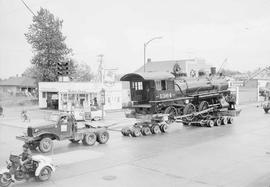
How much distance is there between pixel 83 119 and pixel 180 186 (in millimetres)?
21015

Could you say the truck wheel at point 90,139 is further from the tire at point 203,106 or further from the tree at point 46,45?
the tree at point 46,45

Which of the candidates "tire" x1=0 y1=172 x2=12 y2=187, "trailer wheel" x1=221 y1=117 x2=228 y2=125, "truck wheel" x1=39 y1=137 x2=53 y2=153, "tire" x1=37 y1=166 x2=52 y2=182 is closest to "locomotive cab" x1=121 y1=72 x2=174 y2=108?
"trailer wheel" x1=221 y1=117 x2=228 y2=125

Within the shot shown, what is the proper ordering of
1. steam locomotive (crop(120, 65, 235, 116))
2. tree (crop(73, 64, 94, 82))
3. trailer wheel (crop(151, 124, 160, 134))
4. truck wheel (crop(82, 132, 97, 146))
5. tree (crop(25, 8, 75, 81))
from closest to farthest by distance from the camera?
truck wheel (crop(82, 132, 97, 146)) → trailer wheel (crop(151, 124, 160, 134)) → steam locomotive (crop(120, 65, 235, 116)) → tree (crop(25, 8, 75, 81)) → tree (crop(73, 64, 94, 82))

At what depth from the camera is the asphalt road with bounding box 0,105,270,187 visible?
12055mm

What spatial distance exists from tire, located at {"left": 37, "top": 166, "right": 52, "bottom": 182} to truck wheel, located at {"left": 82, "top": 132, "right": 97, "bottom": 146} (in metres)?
6.33

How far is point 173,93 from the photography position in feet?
78.6

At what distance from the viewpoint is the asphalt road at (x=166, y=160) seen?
39.5 feet

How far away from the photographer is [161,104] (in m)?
23.1

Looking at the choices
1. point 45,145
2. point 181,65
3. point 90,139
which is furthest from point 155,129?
point 181,65

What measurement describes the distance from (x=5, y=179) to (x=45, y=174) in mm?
1384

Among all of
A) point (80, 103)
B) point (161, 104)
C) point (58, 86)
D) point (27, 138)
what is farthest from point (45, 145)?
point (58, 86)

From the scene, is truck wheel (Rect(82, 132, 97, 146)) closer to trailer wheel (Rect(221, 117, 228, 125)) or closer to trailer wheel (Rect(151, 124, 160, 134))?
trailer wheel (Rect(151, 124, 160, 134))

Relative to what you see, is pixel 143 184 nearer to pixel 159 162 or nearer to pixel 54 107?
pixel 159 162

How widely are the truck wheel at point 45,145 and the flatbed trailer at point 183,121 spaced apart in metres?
5.98
